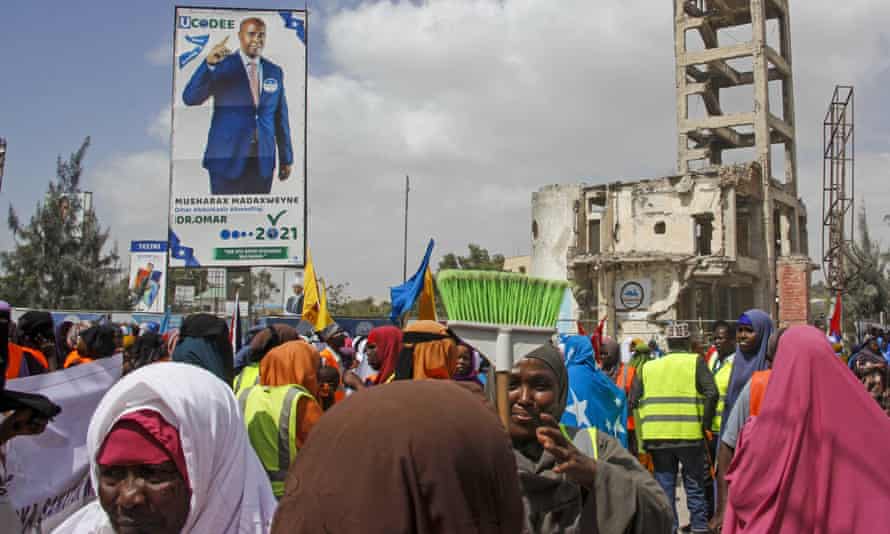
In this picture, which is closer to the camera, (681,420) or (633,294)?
(681,420)

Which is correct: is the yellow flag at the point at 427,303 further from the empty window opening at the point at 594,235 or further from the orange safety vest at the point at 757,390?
the empty window opening at the point at 594,235

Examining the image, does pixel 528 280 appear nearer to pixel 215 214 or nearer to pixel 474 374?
pixel 474 374

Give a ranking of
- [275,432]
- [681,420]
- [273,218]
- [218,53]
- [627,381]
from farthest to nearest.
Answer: [218,53] < [273,218] < [627,381] < [681,420] < [275,432]

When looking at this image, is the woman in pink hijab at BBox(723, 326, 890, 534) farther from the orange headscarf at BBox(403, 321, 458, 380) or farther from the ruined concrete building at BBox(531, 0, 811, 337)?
the ruined concrete building at BBox(531, 0, 811, 337)

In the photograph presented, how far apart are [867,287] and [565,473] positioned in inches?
1435

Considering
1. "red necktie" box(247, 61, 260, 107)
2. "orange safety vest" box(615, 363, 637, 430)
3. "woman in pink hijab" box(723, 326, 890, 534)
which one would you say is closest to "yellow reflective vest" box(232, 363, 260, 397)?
"woman in pink hijab" box(723, 326, 890, 534)

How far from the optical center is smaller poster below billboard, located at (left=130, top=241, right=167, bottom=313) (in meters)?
36.1

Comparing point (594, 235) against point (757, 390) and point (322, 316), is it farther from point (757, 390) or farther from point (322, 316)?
point (757, 390)

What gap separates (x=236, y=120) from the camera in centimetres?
1450

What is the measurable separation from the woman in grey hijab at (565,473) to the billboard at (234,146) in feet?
40.0

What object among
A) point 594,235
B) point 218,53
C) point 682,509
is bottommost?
point 682,509

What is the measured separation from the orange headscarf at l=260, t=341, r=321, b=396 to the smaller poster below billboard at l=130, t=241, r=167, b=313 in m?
33.5

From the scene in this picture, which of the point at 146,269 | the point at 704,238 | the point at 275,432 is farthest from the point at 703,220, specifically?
the point at 275,432

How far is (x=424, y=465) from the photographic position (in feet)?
3.72
